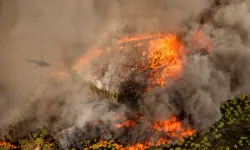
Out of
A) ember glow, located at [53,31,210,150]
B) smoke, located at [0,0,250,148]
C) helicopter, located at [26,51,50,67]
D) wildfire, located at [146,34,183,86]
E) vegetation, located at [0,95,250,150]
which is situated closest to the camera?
vegetation, located at [0,95,250,150]

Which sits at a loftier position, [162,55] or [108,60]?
[162,55]

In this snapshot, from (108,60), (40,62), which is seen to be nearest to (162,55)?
(108,60)

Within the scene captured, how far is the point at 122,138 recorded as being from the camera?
9141 millimetres

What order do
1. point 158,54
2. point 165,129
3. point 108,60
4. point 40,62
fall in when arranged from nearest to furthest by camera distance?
1. point 165,129
2. point 40,62
3. point 108,60
4. point 158,54

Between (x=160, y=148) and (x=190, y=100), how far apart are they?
238 cm

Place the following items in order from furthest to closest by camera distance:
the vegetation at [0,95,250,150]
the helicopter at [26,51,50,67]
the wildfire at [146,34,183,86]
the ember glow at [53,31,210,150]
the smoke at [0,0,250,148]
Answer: the wildfire at [146,34,183,86] < the ember glow at [53,31,210,150] < the helicopter at [26,51,50,67] < the smoke at [0,0,250,148] < the vegetation at [0,95,250,150]

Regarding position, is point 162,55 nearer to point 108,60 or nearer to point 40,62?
point 108,60

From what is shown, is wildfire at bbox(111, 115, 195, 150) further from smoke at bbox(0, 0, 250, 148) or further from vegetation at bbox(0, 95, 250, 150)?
smoke at bbox(0, 0, 250, 148)

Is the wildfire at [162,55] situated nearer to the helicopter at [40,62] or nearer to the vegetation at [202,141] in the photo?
the vegetation at [202,141]

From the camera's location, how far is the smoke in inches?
395

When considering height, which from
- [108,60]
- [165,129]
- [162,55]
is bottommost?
[165,129]

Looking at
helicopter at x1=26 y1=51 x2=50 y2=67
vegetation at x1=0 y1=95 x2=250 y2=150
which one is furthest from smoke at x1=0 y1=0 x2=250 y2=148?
vegetation at x1=0 y1=95 x2=250 y2=150

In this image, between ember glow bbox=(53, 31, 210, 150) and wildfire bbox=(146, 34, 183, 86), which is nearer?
ember glow bbox=(53, 31, 210, 150)

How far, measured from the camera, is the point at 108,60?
11.9 m
